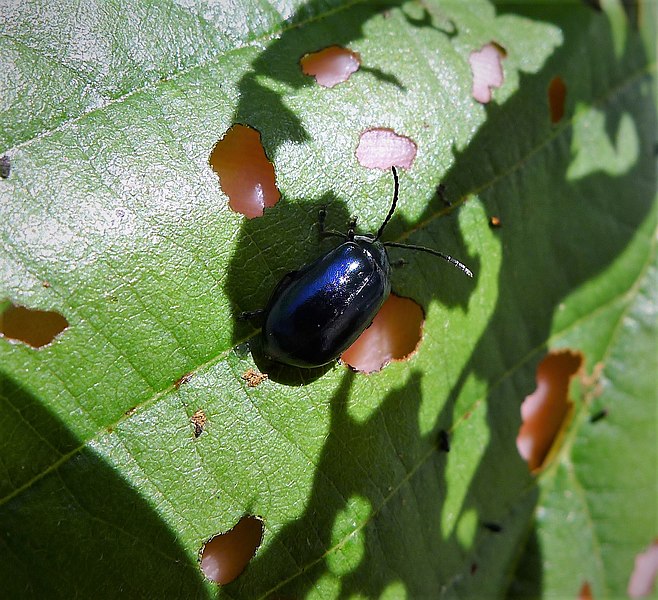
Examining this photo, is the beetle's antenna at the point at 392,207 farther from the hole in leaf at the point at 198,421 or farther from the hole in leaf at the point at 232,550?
the hole in leaf at the point at 232,550

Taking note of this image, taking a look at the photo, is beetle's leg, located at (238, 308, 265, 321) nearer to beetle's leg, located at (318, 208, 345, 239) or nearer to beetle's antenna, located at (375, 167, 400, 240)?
beetle's leg, located at (318, 208, 345, 239)

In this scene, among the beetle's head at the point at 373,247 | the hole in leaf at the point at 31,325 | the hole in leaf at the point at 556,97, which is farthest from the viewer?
the hole in leaf at the point at 556,97

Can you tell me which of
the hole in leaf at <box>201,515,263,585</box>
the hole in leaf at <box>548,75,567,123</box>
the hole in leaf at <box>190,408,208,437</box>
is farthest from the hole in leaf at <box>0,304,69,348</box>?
the hole in leaf at <box>548,75,567,123</box>

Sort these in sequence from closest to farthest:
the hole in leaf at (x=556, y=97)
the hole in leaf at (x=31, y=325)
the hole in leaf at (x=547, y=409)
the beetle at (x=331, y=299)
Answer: the hole in leaf at (x=31, y=325), the beetle at (x=331, y=299), the hole in leaf at (x=556, y=97), the hole in leaf at (x=547, y=409)

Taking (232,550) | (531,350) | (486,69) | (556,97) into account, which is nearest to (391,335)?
(531,350)

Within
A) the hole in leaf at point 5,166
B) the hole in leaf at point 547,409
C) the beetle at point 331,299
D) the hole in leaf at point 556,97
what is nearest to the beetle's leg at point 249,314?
the beetle at point 331,299

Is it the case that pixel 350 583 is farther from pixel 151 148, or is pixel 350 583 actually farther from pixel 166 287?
pixel 151 148

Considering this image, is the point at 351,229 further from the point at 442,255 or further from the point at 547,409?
the point at 547,409

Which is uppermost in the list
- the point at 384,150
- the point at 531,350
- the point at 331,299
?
the point at 384,150

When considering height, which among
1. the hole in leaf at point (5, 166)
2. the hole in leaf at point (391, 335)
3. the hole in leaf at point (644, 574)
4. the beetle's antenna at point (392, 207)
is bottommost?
the hole in leaf at point (644, 574)
